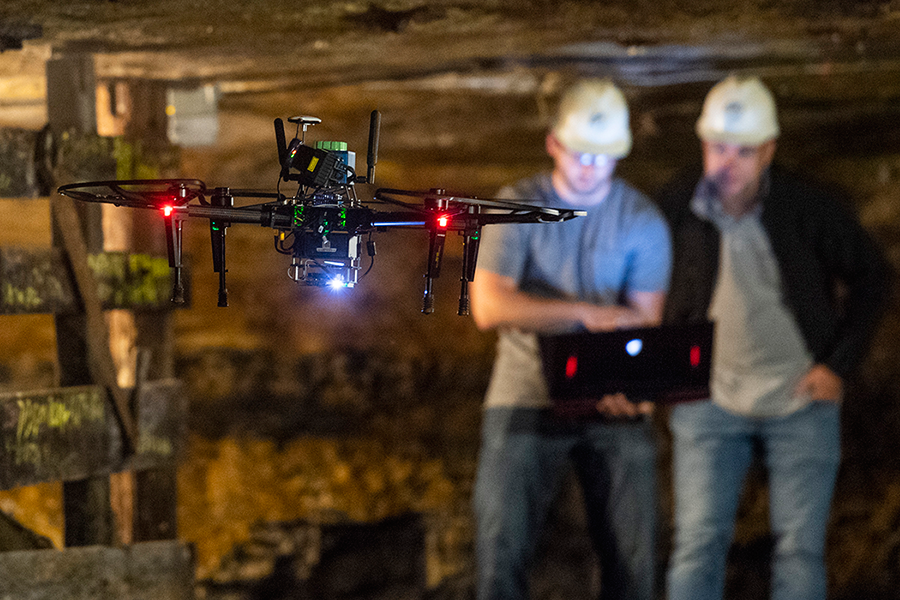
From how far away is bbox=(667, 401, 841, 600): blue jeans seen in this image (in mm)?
3281

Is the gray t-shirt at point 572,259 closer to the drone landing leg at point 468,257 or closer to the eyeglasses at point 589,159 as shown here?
the eyeglasses at point 589,159

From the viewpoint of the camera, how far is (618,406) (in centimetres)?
295

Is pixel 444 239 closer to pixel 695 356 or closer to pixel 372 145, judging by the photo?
pixel 372 145

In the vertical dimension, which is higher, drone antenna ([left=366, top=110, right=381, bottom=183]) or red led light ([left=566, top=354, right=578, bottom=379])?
drone antenna ([left=366, top=110, right=381, bottom=183])

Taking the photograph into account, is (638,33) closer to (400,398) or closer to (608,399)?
(608,399)

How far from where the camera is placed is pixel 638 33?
3.15 m

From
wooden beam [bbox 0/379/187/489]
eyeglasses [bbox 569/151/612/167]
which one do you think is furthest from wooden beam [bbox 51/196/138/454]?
eyeglasses [bbox 569/151/612/167]

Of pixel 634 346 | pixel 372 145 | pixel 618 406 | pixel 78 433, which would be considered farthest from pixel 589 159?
pixel 78 433

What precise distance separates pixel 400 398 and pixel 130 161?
273cm

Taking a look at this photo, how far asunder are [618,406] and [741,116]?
130 cm

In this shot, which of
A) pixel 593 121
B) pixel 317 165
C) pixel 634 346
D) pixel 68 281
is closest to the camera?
pixel 317 165

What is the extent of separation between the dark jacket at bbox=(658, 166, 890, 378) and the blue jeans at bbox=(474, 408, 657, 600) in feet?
2.07

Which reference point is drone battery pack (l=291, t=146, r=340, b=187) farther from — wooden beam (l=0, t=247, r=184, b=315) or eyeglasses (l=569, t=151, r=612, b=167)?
eyeglasses (l=569, t=151, r=612, b=167)

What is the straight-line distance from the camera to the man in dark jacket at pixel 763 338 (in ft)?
10.9
